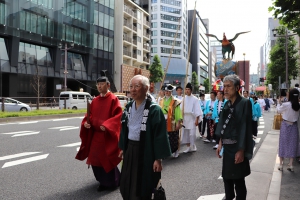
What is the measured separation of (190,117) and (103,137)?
3.91m

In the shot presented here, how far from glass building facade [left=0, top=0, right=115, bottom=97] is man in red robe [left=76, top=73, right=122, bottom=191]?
2696 cm

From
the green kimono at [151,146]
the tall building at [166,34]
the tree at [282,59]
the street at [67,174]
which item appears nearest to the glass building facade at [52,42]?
the tree at [282,59]

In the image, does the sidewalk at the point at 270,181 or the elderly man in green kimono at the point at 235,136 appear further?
the sidewalk at the point at 270,181

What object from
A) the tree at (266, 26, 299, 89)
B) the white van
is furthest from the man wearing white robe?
the tree at (266, 26, 299, 89)

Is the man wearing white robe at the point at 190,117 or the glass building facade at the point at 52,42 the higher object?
the glass building facade at the point at 52,42

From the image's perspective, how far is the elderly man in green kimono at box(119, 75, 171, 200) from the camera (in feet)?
10.00

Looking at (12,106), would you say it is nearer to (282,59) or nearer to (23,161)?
(23,161)

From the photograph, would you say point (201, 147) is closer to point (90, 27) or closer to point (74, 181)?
point (74, 181)

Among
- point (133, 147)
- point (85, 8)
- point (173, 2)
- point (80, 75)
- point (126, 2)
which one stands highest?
point (173, 2)

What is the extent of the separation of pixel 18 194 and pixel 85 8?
123ft

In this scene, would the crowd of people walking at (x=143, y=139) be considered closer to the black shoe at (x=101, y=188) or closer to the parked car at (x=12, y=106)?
the black shoe at (x=101, y=188)

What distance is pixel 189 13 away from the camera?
313ft

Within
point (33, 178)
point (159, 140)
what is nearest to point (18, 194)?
point (33, 178)

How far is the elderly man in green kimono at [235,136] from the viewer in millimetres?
3291
